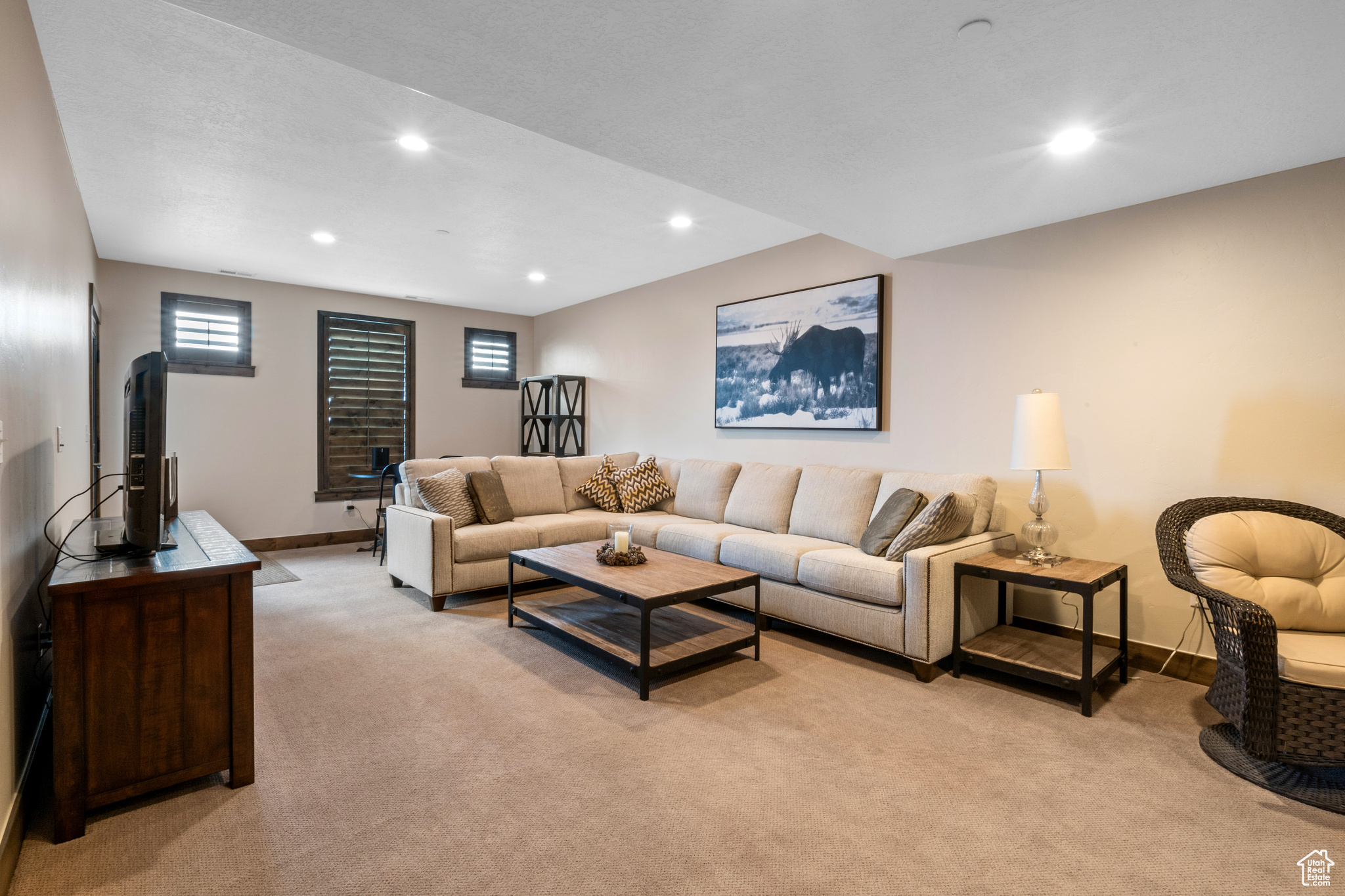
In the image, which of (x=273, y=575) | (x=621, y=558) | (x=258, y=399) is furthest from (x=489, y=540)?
(x=258, y=399)

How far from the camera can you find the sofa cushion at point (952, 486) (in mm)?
3549

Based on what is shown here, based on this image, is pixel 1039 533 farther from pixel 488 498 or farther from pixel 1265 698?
pixel 488 498

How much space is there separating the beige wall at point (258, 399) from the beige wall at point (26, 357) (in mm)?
2857

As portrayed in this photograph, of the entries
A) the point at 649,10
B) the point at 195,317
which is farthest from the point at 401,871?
the point at 195,317

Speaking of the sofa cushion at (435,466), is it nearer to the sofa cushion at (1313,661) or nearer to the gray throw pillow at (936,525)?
the gray throw pillow at (936,525)

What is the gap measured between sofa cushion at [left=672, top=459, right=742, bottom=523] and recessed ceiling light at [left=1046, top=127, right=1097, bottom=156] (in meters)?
2.90

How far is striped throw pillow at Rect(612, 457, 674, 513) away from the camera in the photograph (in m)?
5.27

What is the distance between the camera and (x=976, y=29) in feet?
5.96

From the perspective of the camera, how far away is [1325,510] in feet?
8.75

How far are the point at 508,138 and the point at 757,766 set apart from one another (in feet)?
9.26

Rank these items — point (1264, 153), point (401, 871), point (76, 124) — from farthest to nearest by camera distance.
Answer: point (76, 124) → point (1264, 153) → point (401, 871)

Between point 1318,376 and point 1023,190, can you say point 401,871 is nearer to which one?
point 1023,190

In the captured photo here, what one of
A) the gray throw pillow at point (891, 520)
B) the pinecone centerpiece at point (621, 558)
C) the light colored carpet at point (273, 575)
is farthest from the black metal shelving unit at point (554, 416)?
the gray throw pillow at point (891, 520)

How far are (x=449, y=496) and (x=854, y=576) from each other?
2740mm
